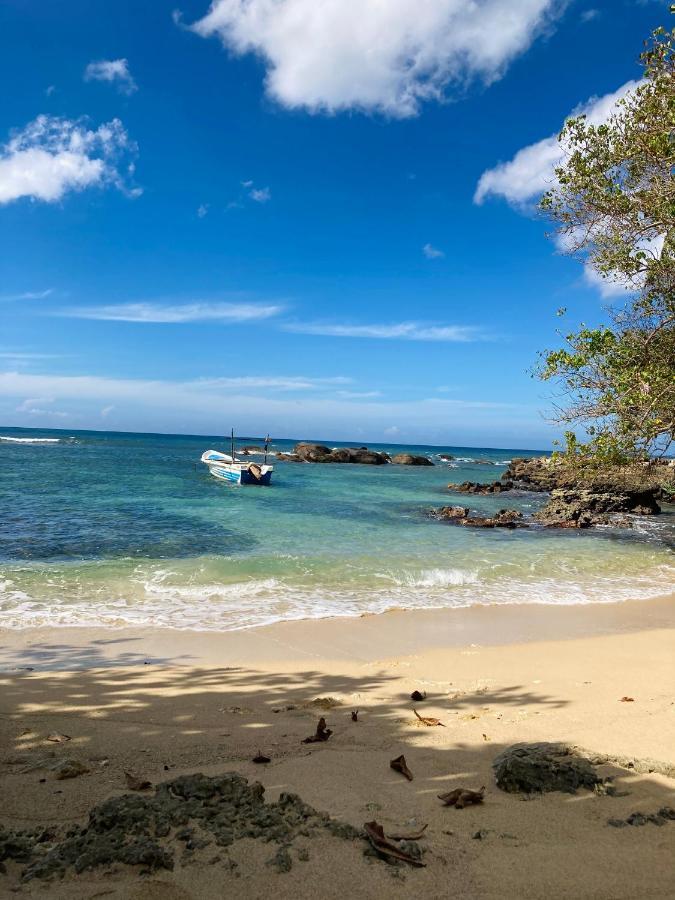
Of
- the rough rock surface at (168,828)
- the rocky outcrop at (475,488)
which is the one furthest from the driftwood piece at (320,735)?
the rocky outcrop at (475,488)

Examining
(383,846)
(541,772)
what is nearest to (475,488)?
(541,772)

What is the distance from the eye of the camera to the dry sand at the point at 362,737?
9.44 ft

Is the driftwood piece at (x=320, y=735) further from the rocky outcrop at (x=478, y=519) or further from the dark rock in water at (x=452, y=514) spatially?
the dark rock in water at (x=452, y=514)

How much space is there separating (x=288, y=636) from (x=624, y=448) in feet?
22.0

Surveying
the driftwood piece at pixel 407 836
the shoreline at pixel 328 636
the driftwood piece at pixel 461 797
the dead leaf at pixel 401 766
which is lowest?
the shoreline at pixel 328 636

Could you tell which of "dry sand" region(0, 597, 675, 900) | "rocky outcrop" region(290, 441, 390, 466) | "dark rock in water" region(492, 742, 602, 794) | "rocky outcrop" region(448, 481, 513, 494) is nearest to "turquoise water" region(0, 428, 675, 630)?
"dry sand" region(0, 597, 675, 900)

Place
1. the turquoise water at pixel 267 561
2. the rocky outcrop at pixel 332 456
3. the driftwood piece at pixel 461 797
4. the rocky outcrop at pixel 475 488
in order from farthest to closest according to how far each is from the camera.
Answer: the rocky outcrop at pixel 332 456 < the rocky outcrop at pixel 475 488 < the turquoise water at pixel 267 561 < the driftwood piece at pixel 461 797

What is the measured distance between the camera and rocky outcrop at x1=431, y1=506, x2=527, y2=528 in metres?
24.5

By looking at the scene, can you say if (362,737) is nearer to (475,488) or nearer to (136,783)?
(136,783)

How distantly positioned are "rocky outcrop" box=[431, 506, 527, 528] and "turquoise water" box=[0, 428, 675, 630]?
115 centimetres

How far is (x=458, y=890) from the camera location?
2789 mm

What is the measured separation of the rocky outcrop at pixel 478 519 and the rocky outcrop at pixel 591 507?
4.30ft

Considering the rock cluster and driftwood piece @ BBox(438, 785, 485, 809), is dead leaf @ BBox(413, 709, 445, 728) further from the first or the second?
the rock cluster

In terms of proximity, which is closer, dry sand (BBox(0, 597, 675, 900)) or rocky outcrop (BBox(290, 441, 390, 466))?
dry sand (BBox(0, 597, 675, 900))
